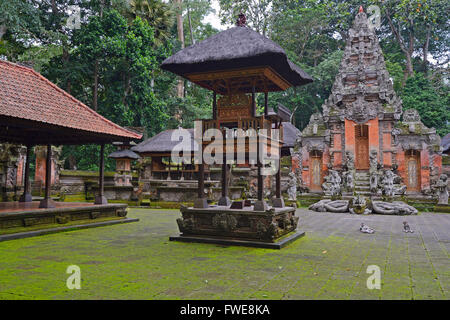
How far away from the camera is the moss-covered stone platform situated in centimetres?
861

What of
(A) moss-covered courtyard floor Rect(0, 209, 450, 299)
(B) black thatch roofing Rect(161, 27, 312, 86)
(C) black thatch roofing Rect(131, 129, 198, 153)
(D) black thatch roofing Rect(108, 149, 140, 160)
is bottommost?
(A) moss-covered courtyard floor Rect(0, 209, 450, 299)

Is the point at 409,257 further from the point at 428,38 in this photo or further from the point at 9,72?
the point at 428,38

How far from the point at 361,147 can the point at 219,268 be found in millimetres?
20419

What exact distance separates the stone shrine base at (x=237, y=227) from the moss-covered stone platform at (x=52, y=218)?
149 inches

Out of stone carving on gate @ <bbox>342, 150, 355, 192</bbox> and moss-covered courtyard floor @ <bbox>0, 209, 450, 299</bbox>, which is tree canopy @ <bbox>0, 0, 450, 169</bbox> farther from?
moss-covered courtyard floor @ <bbox>0, 209, 450, 299</bbox>

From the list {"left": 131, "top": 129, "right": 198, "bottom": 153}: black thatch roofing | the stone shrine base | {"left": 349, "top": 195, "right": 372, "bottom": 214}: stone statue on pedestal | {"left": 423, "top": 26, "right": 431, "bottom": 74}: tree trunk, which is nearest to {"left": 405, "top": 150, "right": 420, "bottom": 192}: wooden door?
{"left": 349, "top": 195, "right": 372, "bottom": 214}: stone statue on pedestal

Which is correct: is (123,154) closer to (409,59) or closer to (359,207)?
(359,207)

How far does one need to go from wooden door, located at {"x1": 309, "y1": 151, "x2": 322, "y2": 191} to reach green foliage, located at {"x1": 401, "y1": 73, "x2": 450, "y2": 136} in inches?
473

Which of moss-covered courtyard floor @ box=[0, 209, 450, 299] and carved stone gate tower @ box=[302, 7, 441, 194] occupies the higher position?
carved stone gate tower @ box=[302, 7, 441, 194]

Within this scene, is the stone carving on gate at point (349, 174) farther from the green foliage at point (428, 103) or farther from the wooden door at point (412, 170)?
the green foliage at point (428, 103)

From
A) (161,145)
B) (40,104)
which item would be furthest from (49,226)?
(161,145)

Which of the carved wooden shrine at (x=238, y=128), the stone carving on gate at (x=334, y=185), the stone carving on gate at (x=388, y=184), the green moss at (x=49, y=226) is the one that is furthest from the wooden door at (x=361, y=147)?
the green moss at (x=49, y=226)
